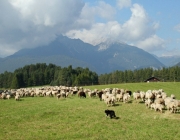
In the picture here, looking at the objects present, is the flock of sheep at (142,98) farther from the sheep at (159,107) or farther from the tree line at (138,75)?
the tree line at (138,75)

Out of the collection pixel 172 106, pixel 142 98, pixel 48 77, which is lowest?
pixel 172 106

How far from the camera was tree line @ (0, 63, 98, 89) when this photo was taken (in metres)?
110

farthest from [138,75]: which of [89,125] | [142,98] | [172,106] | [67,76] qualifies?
[89,125]

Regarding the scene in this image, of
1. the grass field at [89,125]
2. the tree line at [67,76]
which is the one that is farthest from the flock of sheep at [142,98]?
the tree line at [67,76]

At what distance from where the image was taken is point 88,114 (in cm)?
2230

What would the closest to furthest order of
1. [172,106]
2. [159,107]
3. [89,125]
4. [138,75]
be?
[89,125], [172,106], [159,107], [138,75]

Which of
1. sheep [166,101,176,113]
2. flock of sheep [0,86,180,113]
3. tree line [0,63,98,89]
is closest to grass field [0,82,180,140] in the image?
sheep [166,101,176,113]

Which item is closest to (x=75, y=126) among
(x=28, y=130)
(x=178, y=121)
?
(x=28, y=130)

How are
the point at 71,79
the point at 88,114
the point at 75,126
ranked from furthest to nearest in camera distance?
1. the point at 71,79
2. the point at 88,114
3. the point at 75,126

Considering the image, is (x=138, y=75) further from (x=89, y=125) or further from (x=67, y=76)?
(x=89, y=125)

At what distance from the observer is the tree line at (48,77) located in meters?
110

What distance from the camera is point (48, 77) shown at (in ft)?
437

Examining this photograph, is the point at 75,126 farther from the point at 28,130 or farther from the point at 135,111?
the point at 135,111

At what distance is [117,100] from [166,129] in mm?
14507
